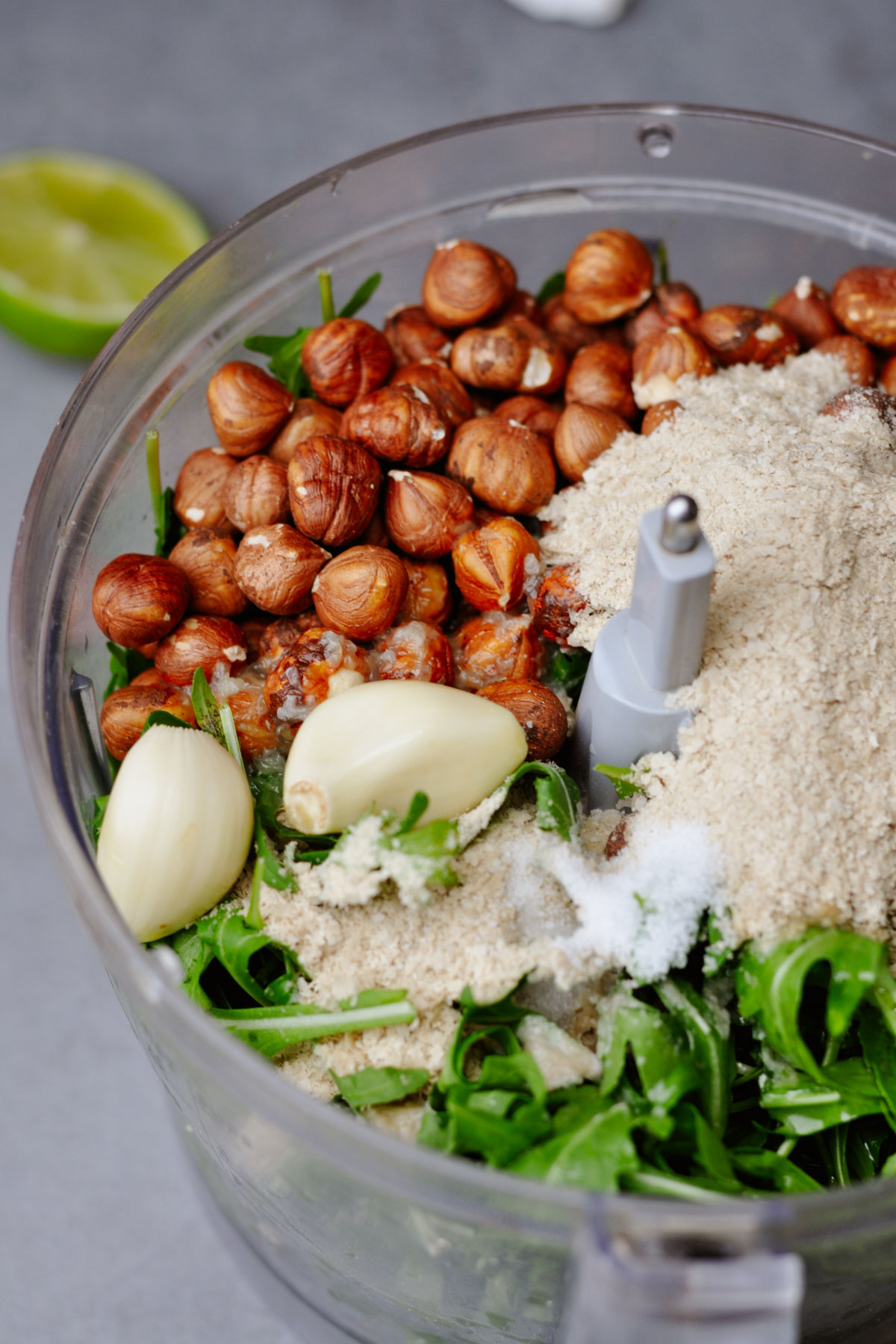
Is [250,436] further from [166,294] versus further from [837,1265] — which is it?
[837,1265]

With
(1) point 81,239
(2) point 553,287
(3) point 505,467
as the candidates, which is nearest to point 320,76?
(1) point 81,239

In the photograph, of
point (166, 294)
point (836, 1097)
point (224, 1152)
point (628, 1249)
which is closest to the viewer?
point (628, 1249)

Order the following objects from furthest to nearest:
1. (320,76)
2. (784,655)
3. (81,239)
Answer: (320,76)
(81,239)
(784,655)

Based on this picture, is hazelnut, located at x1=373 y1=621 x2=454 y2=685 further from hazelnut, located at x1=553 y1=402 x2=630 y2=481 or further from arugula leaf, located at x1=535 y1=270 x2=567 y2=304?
arugula leaf, located at x1=535 y1=270 x2=567 y2=304

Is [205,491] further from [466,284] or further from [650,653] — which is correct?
[650,653]

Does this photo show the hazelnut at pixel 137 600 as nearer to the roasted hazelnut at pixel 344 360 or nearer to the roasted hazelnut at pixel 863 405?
the roasted hazelnut at pixel 344 360

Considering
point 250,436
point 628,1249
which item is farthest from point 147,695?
point 628,1249

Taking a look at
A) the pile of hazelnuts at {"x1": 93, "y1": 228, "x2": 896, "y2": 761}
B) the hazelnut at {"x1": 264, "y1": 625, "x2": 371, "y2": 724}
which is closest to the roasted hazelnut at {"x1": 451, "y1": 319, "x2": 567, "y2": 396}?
the pile of hazelnuts at {"x1": 93, "y1": 228, "x2": 896, "y2": 761}
